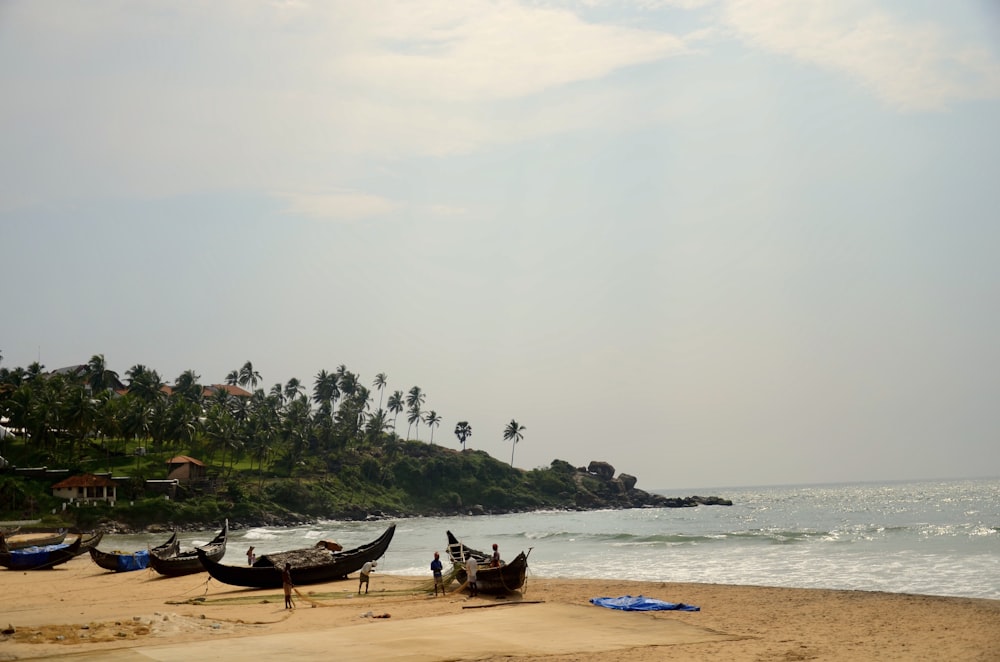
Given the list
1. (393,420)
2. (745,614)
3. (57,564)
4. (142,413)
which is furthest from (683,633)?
(393,420)

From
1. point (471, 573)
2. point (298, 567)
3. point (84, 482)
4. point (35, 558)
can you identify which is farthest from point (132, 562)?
point (84, 482)

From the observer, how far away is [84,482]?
255 ft

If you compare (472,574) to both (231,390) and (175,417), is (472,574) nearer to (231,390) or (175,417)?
(175,417)

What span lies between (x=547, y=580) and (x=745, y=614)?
473 inches

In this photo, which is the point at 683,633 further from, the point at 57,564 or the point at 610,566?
the point at 57,564

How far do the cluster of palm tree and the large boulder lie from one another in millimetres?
39726

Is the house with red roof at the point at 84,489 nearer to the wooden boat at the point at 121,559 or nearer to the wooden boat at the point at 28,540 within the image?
the wooden boat at the point at 28,540

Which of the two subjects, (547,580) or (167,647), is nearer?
(167,647)

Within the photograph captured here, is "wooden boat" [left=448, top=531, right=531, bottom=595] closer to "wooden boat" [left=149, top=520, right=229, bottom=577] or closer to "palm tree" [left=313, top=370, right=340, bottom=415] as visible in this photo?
"wooden boat" [left=149, top=520, right=229, bottom=577]

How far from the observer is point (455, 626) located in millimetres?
19469

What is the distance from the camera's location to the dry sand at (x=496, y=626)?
1652cm

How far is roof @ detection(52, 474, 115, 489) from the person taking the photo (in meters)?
77.5

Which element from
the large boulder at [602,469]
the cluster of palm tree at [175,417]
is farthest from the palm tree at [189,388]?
the large boulder at [602,469]

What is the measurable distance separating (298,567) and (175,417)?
7202cm
